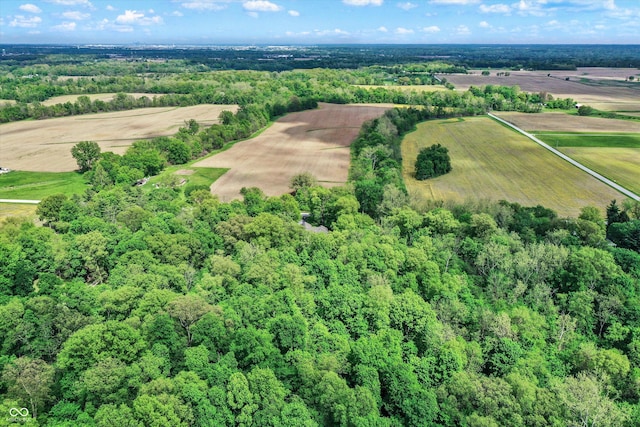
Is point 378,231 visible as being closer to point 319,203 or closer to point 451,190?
point 319,203

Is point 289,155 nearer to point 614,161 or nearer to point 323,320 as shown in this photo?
point 323,320

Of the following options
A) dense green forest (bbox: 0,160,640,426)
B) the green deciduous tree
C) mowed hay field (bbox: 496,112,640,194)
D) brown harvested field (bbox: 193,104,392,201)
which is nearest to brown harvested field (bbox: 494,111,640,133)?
mowed hay field (bbox: 496,112,640,194)

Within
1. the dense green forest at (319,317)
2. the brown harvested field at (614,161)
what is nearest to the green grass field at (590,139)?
the brown harvested field at (614,161)

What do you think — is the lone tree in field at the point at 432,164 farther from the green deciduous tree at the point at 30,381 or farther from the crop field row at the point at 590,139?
the green deciduous tree at the point at 30,381

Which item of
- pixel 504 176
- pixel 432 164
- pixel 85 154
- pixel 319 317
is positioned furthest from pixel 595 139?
pixel 85 154

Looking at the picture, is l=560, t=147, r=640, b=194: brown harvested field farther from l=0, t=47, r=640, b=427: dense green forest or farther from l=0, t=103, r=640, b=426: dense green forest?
l=0, t=103, r=640, b=426: dense green forest
